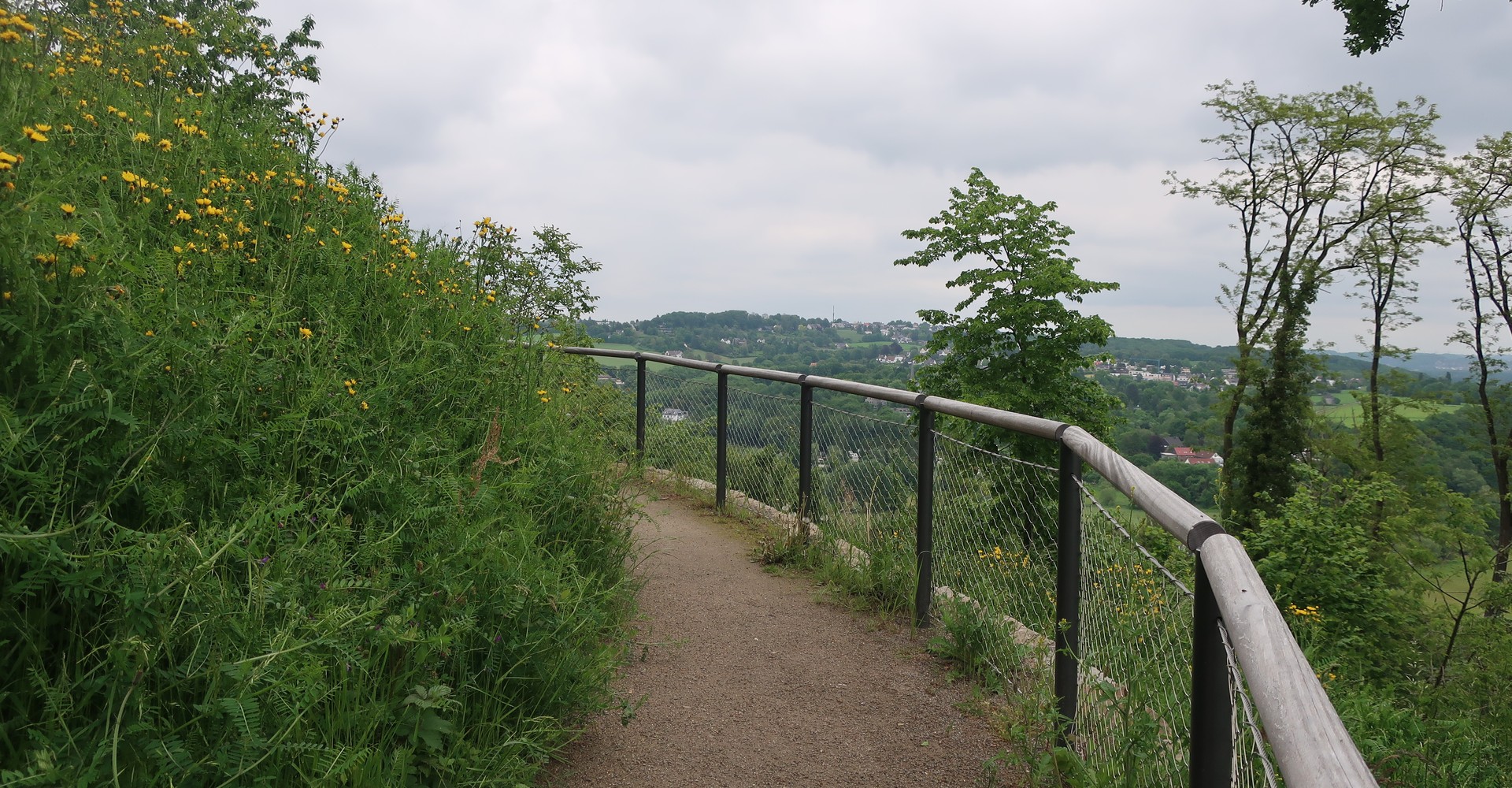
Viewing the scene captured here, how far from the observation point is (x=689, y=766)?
3383 millimetres

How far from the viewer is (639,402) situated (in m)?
9.08

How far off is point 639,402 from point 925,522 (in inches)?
184

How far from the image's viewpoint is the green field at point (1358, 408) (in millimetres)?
31641

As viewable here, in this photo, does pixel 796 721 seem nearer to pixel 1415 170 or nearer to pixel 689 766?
pixel 689 766

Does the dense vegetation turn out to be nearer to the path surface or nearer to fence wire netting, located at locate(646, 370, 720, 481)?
the path surface

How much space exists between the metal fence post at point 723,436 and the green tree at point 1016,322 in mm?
15589

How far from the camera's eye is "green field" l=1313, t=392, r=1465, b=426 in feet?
104

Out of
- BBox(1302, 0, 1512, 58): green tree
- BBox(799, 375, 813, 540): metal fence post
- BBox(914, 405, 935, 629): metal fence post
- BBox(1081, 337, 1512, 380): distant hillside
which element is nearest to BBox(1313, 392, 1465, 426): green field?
BBox(1081, 337, 1512, 380): distant hillside

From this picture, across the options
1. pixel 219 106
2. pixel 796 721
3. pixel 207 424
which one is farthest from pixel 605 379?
pixel 207 424

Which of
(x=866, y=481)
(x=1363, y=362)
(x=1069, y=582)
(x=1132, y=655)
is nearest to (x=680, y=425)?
(x=866, y=481)

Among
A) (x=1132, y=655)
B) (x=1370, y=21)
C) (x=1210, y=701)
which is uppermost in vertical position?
(x=1370, y=21)

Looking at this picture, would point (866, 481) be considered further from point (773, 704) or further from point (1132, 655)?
point (1132, 655)

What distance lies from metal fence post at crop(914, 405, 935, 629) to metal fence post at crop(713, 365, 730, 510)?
2.97 meters

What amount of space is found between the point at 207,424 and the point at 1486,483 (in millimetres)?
39953
